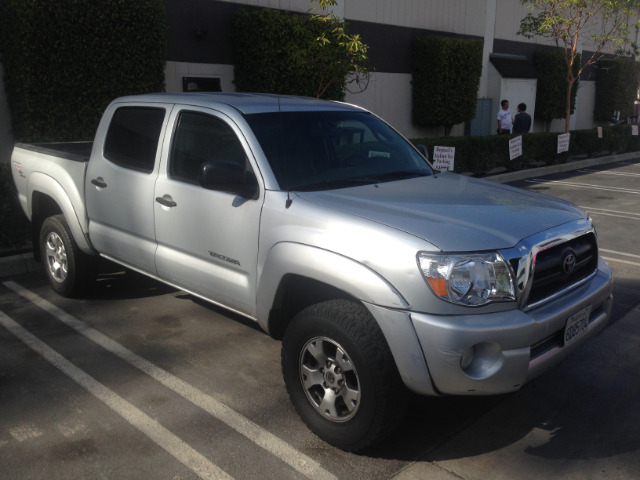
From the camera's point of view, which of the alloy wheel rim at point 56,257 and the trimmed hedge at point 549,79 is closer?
the alloy wheel rim at point 56,257

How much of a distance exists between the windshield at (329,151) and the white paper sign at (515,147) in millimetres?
10782

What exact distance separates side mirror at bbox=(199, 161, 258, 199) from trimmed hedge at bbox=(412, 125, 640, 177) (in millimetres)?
9720

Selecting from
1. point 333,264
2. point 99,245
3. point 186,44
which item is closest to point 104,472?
point 333,264

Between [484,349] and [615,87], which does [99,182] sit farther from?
[615,87]

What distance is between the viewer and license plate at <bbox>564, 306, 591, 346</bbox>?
357cm

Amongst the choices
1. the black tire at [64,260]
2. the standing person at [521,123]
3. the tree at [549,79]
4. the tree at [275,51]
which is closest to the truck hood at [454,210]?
the black tire at [64,260]

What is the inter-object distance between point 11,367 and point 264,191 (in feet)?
7.82

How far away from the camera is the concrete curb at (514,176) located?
23.0ft

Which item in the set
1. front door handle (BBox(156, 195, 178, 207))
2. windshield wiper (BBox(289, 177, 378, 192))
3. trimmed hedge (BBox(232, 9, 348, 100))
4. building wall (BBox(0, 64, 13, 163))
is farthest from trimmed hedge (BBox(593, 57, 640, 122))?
front door handle (BBox(156, 195, 178, 207))

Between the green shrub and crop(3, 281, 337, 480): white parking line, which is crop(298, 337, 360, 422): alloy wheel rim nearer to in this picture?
crop(3, 281, 337, 480): white parking line

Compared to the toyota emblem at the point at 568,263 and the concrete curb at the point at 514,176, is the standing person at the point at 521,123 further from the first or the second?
the toyota emblem at the point at 568,263

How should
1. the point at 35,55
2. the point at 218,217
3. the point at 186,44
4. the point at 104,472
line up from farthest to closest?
the point at 186,44 → the point at 35,55 → the point at 218,217 → the point at 104,472

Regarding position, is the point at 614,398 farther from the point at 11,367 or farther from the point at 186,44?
the point at 186,44

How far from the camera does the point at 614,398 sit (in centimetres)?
429
